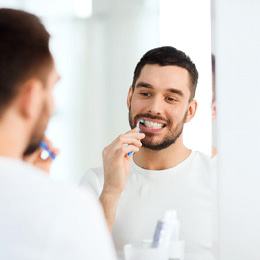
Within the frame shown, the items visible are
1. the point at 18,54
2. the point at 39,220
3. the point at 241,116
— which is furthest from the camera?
the point at 241,116

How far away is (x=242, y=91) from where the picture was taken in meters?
1.26

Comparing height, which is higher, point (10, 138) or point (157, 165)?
point (10, 138)

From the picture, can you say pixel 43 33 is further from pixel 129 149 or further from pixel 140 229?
pixel 140 229

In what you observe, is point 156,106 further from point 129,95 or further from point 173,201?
point 173,201

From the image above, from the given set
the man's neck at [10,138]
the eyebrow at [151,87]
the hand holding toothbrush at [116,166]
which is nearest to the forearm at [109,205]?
the hand holding toothbrush at [116,166]

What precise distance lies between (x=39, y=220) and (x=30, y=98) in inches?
7.8

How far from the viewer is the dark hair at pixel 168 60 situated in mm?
1175

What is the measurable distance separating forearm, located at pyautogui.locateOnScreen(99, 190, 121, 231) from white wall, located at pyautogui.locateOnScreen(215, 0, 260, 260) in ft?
0.84

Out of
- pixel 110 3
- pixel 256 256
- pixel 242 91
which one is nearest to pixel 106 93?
pixel 110 3

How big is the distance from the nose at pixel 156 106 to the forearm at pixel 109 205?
18 centimetres

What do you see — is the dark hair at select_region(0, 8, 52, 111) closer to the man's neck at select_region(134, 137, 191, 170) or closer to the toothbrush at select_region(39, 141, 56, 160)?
the toothbrush at select_region(39, 141, 56, 160)

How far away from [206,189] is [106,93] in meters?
0.28

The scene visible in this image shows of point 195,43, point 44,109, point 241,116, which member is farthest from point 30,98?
point 241,116

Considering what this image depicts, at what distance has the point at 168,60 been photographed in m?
1.17
